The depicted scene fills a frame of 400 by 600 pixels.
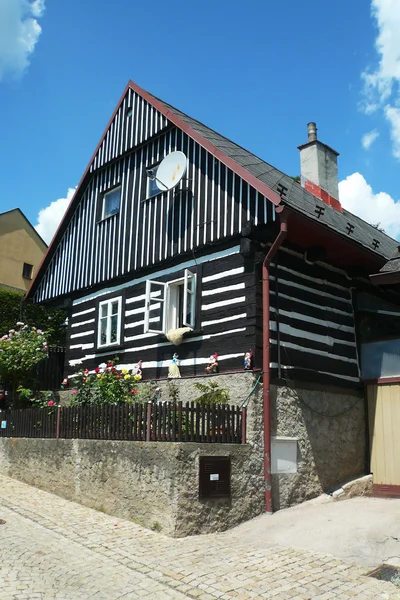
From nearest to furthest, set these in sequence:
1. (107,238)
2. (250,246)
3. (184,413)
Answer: (184,413) < (250,246) < (107,238)

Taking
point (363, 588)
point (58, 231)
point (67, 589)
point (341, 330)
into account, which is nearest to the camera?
point (67, 589)

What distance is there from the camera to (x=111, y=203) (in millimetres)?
15836

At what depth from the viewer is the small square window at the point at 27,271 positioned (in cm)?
3185

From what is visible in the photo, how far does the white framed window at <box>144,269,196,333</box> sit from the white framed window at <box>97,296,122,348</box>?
1.39 m

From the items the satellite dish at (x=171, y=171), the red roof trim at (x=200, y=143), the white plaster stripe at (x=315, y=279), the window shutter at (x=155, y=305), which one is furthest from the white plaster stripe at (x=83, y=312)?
the white plaster stripe at (x=315, y=279)

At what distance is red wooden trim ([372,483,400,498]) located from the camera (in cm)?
1145

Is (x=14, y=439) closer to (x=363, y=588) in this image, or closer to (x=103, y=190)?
(x=103, y=190)

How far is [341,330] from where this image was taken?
12.8 m

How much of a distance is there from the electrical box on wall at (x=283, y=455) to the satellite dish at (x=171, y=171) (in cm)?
595

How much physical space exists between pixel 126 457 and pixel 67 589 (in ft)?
11.4

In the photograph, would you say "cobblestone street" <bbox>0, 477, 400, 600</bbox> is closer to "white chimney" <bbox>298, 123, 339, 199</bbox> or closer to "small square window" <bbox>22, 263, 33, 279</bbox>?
"white chimney" <bbox>298, 123, 339, 199</bbox>


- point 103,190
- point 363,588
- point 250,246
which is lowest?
point 363,588

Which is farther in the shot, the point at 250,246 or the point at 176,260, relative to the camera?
the point at 176,260

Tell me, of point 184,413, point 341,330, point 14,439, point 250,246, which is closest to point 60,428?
point 14,439
